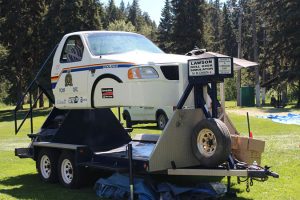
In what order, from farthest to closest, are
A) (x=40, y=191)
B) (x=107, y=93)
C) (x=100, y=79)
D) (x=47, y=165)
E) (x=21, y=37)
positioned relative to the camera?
(x=21, y=37), (x=47, y=165), (x=40, y=191), (x=100, y=79), (x=107, y=93)

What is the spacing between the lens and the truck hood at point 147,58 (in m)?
8.69

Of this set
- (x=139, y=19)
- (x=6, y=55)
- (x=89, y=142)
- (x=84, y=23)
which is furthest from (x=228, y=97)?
(x=139, y=19)

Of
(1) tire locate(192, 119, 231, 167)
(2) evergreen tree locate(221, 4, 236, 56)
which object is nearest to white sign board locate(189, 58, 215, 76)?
(1) tire locate(192, 119, 231, 167)

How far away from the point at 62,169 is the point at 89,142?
0.81 meters

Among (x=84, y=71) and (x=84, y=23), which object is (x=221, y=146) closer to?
(x=84, y=71)

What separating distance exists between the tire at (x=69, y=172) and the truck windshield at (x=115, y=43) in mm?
2248

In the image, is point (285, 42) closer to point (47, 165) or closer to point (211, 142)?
point (47, 165)

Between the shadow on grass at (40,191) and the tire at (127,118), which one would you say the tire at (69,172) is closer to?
the shadow on grass at (40,191)

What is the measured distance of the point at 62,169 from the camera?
34.2ft

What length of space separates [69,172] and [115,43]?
2.87 m

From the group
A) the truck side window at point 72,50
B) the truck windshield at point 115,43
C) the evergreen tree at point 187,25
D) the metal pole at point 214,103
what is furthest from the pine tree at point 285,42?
the metal pole at point 214,103

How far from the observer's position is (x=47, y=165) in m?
11.2

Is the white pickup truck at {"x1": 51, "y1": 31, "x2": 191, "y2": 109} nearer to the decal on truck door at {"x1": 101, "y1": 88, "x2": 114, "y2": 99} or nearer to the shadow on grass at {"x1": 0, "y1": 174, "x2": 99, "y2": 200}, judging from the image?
the decal on truck door at {"x1": 101, "y1": 88, "x2": 114, "y2": 99}

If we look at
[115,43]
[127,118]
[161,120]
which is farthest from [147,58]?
[127,118]
